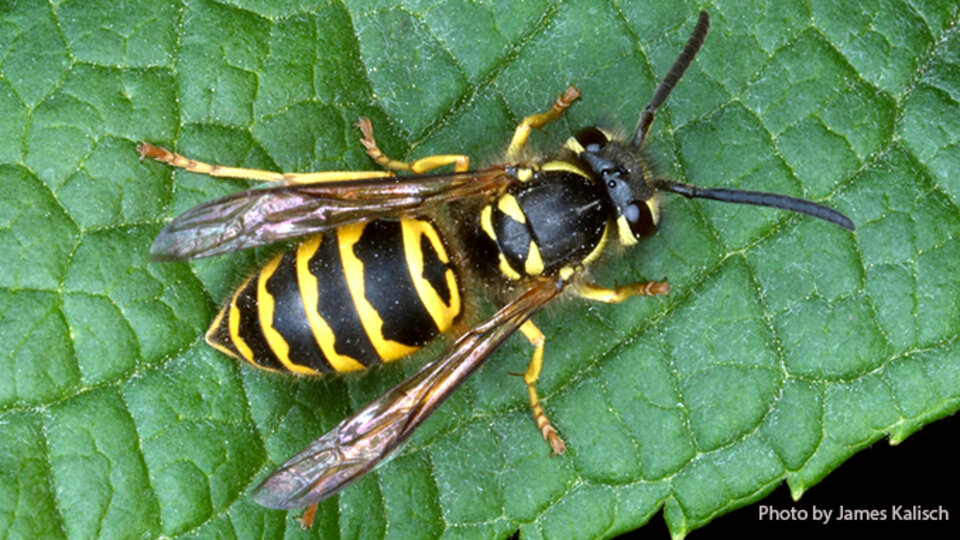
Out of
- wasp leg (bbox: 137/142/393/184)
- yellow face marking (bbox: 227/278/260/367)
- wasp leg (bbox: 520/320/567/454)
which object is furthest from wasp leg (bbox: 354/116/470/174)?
yellow face marking (bbox: 227/278/260/367)

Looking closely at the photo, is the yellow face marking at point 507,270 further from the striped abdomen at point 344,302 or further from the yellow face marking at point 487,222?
the striped abdomen at point 344,302

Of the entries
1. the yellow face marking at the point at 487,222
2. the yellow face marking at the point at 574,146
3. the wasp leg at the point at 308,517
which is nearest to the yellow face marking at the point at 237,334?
the wasp leg at the point at 308,517

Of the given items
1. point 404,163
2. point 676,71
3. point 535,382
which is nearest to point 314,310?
point 404,163

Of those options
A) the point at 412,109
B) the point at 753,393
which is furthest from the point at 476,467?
the point at 412,109

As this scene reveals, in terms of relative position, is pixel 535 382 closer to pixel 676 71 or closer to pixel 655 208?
pixel 655 208

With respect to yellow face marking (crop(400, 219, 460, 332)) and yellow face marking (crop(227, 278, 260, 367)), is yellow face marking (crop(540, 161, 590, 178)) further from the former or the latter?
yellow face marking (crop(227, 278, 260, 367))

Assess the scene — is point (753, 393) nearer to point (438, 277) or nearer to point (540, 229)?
point (540, 229)
